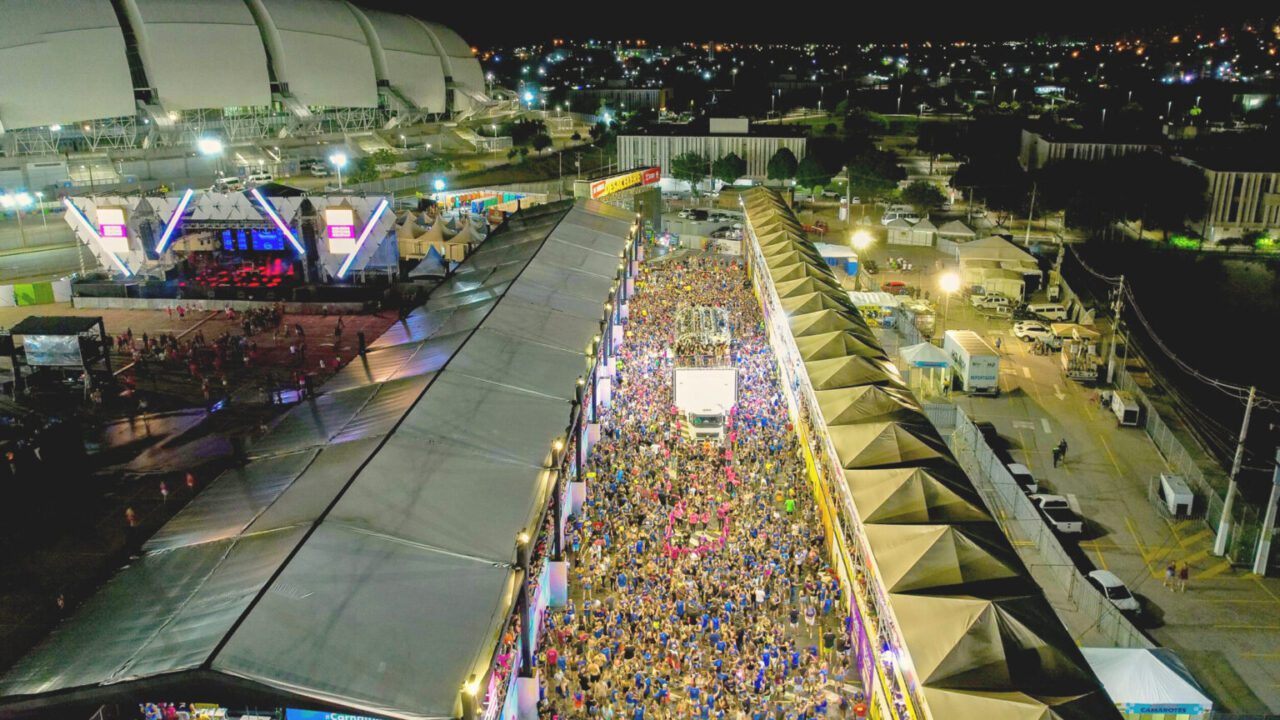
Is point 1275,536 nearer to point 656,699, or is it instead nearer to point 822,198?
point 656,699

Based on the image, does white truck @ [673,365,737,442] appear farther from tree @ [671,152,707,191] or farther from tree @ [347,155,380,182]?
tree @ [347,155,380,182]

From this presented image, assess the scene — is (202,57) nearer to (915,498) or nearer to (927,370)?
(927,370)

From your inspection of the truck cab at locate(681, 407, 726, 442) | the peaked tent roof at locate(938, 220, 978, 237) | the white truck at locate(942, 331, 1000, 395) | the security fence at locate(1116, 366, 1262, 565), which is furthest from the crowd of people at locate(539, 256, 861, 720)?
the peaked tent roof at locate(938, 220, 978, 237)

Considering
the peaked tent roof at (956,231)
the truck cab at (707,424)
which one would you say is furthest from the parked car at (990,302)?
the truck cab at (707,424)

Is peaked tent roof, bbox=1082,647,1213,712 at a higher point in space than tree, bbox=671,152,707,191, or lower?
lower

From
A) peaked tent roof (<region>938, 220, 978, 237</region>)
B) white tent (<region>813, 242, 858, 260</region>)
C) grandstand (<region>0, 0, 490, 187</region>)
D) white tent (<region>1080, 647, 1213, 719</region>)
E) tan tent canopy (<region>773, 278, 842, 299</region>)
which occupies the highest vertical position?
grandstand (<region>0, 0, 490, 187</region>)

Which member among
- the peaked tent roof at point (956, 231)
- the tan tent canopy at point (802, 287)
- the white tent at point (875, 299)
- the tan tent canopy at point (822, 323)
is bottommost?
the white tent at point (875, 299)

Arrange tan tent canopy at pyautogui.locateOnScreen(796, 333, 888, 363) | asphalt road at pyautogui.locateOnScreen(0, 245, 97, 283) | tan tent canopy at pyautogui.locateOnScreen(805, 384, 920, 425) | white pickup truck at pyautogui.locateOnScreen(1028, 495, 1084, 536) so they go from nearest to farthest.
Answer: tan tent canopy at pyautogui.locateOnScreen(805, 384, 920, 425) < white pickup truck at pyautogui.locateOnScreen(1028, 495, 1084, 536) < tan tent canopy at pyautogui.locateOnScreen(796, 333, 888, 363) < asphalt road at pyautogui.locateOnScreen(0, 245, 97, 283)

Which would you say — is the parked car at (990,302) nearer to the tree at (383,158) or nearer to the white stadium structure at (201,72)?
the tree at (383,158)
